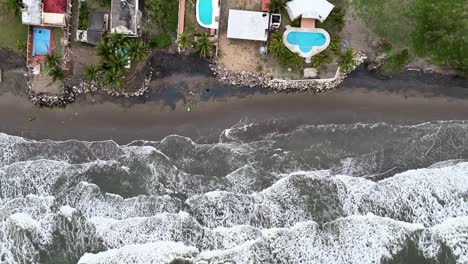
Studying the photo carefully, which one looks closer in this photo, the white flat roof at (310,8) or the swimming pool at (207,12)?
the white flat roof at (310,8)

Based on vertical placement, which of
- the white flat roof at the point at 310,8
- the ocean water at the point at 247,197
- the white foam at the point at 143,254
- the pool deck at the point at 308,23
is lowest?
the white foam at the point at 143,254

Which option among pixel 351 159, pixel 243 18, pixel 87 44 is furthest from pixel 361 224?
pixel 87 44

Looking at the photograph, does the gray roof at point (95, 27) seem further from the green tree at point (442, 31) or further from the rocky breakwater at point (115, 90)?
the green tree at point (442, 31)

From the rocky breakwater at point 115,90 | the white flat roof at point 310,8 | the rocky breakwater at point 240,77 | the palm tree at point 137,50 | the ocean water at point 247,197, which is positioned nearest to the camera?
the palm tree at point 137,50

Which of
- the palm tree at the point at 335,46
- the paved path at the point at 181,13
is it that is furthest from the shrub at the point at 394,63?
the paved path at the point at 181,13

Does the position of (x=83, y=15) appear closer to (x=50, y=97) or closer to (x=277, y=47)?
(x=50, y=97)

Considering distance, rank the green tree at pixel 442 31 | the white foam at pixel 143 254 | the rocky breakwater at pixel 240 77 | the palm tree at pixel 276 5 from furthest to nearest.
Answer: the rocky breakwater at pixel 240 77 < the white foam at pixel 143 254 < the green tree at pixel 442 31 < the palm tree at pixel 276 5

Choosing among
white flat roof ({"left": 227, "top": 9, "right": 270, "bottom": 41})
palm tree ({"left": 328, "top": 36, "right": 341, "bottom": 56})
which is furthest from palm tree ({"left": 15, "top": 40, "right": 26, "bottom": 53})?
palm tree ({"left": 328, "top": 36, "right": 341, "bottom": 56})
